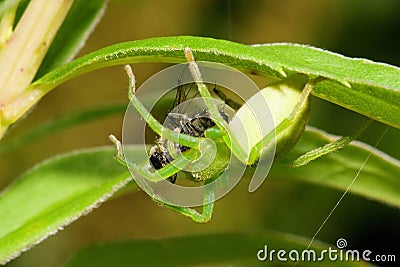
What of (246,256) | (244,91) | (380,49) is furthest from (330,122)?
(244,91)

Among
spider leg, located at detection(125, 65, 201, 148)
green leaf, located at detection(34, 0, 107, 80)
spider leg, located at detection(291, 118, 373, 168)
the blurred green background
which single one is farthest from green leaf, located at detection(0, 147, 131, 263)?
the blurred green background

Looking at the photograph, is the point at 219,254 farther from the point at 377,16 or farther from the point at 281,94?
the point at 377,16

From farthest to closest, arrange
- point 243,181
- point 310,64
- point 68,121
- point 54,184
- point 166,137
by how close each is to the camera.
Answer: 1. point 243,181
2. point 68,121
3. point 54,184
4. point 166,137
5. point 310,64

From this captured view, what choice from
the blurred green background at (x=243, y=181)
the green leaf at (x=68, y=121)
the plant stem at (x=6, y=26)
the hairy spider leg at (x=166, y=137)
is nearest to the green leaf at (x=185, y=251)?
the green leaf at (x=68, y=121)

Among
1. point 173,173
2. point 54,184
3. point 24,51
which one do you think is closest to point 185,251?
point 54,184

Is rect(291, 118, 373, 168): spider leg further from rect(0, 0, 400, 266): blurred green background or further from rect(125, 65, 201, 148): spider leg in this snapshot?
rect(0, 0, 400, 266): blurred green background

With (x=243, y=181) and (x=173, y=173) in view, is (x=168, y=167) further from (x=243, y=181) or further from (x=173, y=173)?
(x=243, y=181)
